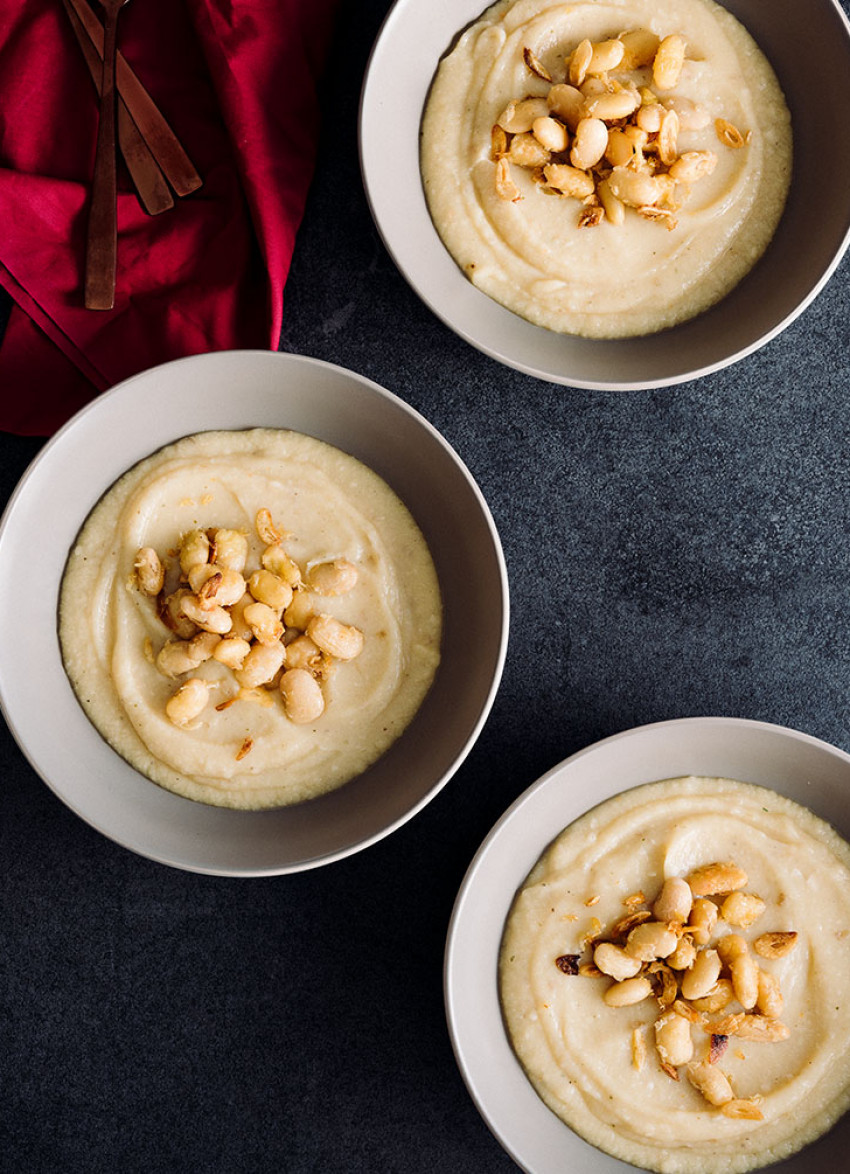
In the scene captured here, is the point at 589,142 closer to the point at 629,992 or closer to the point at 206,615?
the point at 206,615

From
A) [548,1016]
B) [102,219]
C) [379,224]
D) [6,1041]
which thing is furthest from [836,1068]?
[102,219]

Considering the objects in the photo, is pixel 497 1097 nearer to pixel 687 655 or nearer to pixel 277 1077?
pixel 277 1077

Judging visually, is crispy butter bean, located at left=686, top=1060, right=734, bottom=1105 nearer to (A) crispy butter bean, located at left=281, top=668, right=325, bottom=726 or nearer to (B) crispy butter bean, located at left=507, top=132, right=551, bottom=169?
(A) crispy butter bean, located at left=281, top=668, right=325, bottom=726

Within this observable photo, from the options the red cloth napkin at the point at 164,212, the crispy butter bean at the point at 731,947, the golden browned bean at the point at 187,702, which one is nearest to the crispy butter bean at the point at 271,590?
the golden browned bean at the point at 187,702

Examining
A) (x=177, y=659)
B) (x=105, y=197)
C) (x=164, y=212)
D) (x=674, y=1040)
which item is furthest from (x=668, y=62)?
(x=674, y=1040)

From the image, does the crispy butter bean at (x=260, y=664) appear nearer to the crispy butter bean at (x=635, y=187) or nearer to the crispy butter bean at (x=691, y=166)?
the crispy butter bean at (x=691, y=166)

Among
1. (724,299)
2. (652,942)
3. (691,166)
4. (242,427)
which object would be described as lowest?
(652,942)
